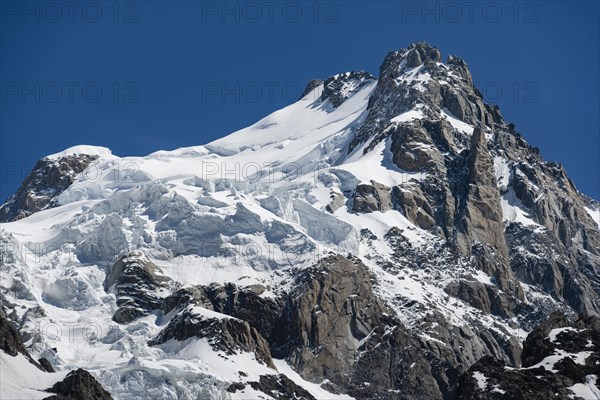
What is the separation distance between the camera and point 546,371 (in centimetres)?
17325

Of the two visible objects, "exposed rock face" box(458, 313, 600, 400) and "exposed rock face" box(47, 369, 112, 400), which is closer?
"exposed rock face" box(458, 313, 600, 400)

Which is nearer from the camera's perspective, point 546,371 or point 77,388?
point 546,371

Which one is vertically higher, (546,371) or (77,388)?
(546,371)

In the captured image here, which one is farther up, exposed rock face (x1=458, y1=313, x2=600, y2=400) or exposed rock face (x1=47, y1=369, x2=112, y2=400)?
exposed rock face (x1=458, y1=313, x2=600, y2=400)

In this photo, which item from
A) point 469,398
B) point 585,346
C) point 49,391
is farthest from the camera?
point 49,391

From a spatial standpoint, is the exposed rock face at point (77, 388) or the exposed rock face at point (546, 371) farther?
the exposed rock face at point (77, 388)

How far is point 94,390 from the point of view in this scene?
19912 cm

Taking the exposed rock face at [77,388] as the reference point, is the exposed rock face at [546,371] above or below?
above

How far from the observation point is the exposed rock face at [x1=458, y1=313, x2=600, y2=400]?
166 meters

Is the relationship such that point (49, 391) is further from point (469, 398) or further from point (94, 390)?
point (469, 398)

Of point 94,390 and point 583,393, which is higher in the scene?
point 583,393

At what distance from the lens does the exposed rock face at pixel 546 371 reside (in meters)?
166

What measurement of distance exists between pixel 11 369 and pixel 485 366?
6817cm

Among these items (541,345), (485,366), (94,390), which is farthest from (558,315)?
(94,390)
